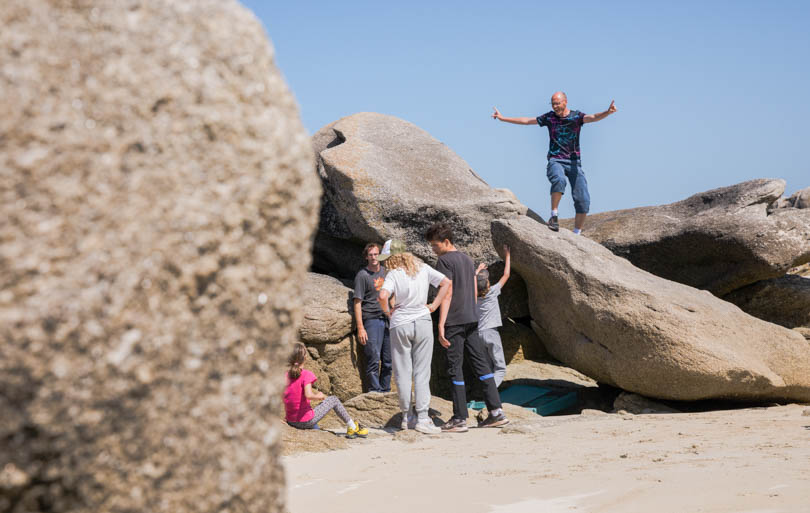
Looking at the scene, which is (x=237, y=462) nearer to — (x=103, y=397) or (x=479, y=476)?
(x=103, y=397)

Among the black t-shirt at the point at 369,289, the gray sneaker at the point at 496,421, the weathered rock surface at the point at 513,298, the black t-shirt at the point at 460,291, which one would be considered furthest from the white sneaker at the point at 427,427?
the weathered rock surface at the point at 513,298

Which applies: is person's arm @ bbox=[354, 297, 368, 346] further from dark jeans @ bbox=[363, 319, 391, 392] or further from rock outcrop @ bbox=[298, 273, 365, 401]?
rock outcrop @ bbox=[298, 273, 365, 401]

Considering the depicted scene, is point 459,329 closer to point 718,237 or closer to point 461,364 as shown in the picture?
point 461,364

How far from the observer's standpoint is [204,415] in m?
1.53

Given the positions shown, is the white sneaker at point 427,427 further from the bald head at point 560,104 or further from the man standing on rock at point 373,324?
the bald head at point 560,104

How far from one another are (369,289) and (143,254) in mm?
7863

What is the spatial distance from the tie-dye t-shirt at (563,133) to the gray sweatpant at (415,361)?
3909 mm

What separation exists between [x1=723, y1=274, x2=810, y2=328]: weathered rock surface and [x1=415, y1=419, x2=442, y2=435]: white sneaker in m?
5.46

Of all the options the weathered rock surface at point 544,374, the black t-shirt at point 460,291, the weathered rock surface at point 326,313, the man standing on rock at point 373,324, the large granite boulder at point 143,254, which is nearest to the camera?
the large granite boulder at point 143,254

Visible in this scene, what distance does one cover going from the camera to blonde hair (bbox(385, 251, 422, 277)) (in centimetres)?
714

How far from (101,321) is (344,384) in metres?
8.25

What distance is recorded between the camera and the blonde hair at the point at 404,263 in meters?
7.14

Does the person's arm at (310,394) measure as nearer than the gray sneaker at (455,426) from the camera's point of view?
Yes

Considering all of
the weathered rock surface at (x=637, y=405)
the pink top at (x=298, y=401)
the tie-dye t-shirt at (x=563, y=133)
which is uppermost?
the tie-dye t-shirt at (x=563, y=133)
